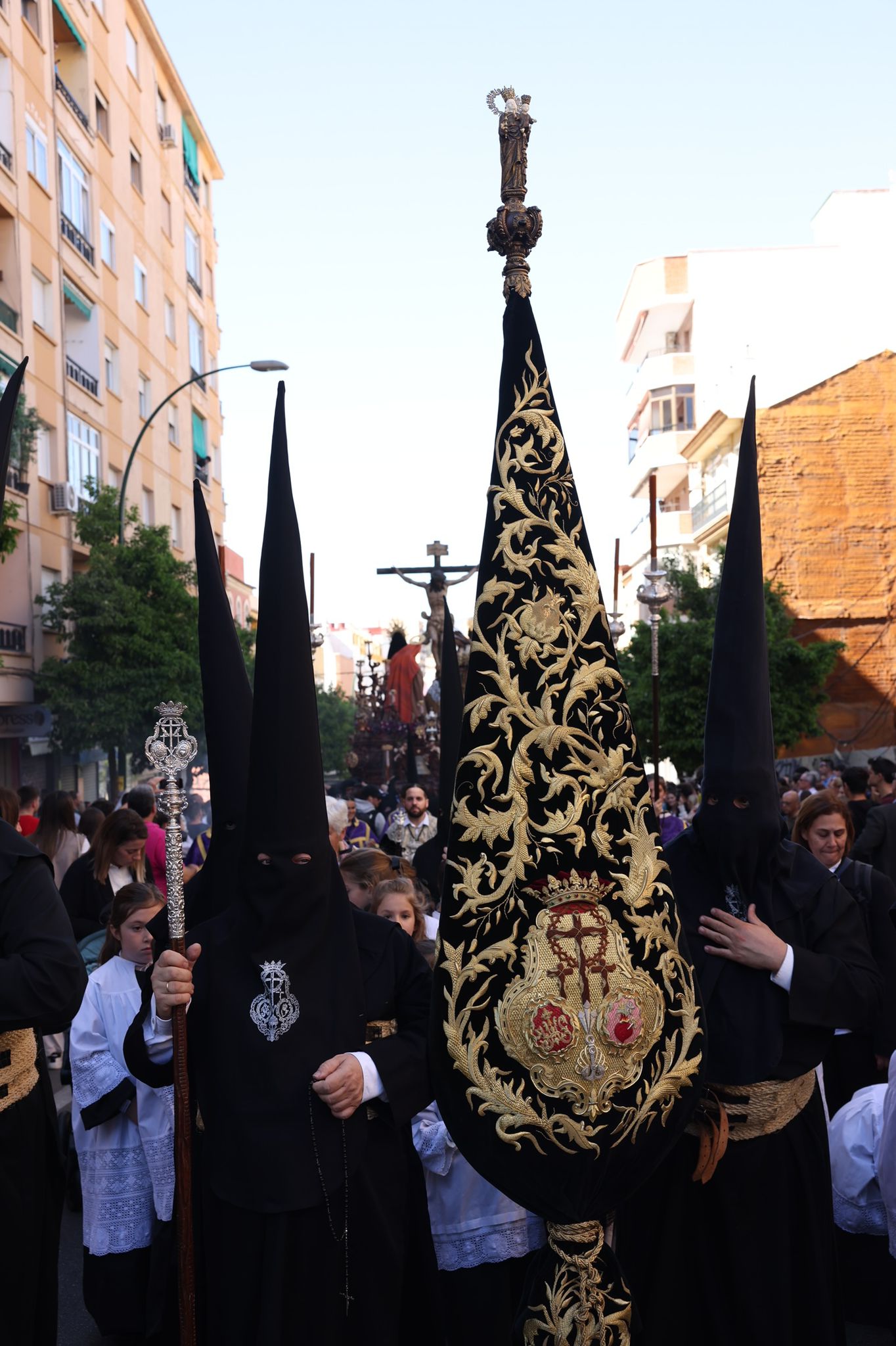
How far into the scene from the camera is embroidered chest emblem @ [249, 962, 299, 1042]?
340 centimetres

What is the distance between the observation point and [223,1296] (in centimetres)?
339

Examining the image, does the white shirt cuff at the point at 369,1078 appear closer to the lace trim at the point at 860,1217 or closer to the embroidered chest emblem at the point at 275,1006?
the embroidered chest emblem at the point at 275,1006

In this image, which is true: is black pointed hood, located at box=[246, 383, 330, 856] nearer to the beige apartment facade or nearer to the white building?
the beige apartment facade

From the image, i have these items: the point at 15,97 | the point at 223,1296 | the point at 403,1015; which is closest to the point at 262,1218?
the point at 223,1296

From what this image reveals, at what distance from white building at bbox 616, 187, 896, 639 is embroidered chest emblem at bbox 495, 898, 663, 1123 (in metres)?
32.2

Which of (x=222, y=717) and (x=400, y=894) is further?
(x=400, y=894)

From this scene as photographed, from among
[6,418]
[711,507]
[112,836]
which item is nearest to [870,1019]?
[6,418]

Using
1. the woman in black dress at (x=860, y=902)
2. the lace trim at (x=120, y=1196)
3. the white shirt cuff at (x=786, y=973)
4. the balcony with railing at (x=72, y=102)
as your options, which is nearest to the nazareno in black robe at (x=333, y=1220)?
the white shirt cuff at (x=786, y=973)

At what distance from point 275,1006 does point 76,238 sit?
26022 mm

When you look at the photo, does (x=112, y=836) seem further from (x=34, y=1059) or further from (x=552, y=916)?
(x=552, y=916)

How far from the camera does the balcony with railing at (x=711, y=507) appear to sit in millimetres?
35938

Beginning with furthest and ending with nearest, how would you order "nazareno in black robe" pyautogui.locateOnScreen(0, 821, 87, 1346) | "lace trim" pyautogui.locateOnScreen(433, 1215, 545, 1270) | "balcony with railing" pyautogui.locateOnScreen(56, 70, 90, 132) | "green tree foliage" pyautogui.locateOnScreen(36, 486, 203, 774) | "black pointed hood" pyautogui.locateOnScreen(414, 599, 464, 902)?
1. "balcony with railing" pyautogui.locateOnScreen(56, 70, 90, 132)
2. "green tree foliage" pyautogui.locateOnScreen(36, 486, 203, 774)
3. "black pointed hood" pyautogui.locateOnScreen(414, 599, 464, 902)
4. "lace trim" pyautogui.locateOnScreen(433, 1215, 545, 1270)
5. "nazareno in black robe" pyautogui.locateOnScreen(0, 821, 87, 1346)

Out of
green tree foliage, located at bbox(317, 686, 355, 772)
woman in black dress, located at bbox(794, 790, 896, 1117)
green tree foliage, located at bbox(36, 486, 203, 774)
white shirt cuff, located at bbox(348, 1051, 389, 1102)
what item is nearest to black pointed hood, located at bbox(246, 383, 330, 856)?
white shirt cuff, located at bbox(348, 1051, 389, 1102)

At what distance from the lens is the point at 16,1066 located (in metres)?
3.81
